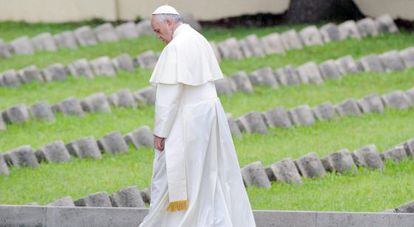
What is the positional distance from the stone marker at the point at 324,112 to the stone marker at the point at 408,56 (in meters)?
3.34

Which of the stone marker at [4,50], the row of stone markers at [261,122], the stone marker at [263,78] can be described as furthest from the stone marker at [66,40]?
the row of stone markers at [261,122]

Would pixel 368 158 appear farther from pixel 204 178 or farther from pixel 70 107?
pixel 70 107

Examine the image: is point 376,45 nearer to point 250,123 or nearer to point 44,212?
point 250,123

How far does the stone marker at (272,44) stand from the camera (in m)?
22.3

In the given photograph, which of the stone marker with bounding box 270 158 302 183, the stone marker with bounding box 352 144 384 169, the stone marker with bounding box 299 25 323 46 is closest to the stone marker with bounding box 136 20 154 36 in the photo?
the stone marker with bounding box 299 25 323 46

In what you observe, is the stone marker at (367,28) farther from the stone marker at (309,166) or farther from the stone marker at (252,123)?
the stone marker at (309,166)

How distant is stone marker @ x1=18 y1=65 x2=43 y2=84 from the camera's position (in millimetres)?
20422

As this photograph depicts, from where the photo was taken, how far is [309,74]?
67.1ft

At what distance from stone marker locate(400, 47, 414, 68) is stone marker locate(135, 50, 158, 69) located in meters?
3.58

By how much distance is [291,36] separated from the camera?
22.7 metres

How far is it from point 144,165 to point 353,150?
223 cm

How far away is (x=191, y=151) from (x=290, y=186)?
9.91 feet

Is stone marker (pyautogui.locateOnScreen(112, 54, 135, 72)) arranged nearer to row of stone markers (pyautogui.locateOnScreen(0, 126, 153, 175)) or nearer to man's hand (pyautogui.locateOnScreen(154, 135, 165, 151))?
row of stone markers (pyautogui.locateOnScreen(0, 126, 153, 175))

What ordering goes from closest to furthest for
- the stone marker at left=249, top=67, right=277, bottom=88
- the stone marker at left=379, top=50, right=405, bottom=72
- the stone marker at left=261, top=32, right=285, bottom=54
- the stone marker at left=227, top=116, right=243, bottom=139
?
the stone marker at left=227, top=116, right=243, bottom=139
the stone marker at left=249, top=67, right=277, bottom=88
the stone marker at left=379, top=50, right=405, bottom=72
the stone marker at left=261, top=32, right=285, bottom=54
